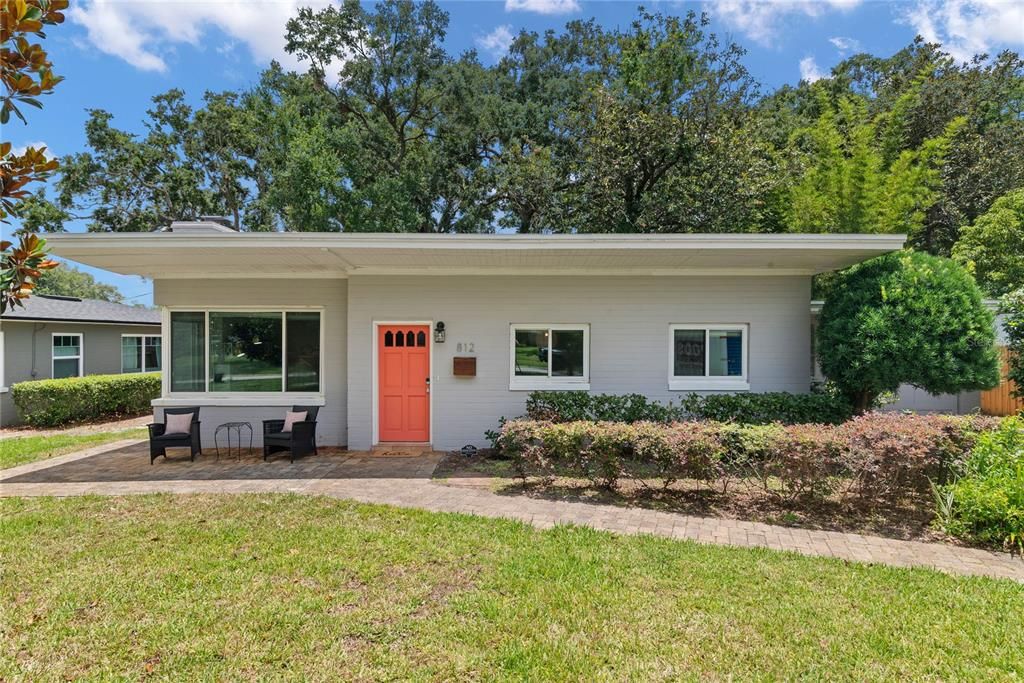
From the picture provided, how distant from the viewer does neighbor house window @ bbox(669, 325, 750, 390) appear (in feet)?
26.0

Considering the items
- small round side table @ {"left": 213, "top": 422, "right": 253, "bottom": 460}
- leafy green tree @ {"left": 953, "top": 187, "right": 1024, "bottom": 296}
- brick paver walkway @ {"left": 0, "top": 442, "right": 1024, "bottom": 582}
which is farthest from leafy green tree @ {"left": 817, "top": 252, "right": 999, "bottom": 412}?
small round side table @ {"left": 213, "top": 422, "right": 253, "bottom": 460}

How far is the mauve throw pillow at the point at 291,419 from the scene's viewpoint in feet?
25.2

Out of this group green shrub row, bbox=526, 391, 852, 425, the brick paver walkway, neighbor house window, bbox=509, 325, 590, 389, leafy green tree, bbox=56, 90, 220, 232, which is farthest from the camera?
leafy green tree, bbox=56, 90, 220, 232

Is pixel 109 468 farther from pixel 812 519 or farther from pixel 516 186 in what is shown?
pixel 516 186

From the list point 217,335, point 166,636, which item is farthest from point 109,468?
point 166,636

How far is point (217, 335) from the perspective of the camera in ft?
27.6

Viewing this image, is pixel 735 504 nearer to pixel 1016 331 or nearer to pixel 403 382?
pixel 403 382

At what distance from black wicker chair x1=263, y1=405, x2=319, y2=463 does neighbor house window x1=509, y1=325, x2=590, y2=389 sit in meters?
3.39

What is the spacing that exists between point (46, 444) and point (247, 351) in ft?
14.1

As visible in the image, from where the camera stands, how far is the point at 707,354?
26.1 ft

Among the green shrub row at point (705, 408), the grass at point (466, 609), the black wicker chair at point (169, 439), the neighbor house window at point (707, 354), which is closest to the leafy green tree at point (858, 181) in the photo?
the neighbor house window at point (707, 354)

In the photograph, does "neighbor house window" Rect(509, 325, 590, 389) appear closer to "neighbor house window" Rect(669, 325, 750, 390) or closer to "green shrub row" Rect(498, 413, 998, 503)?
"neighbor house window" Rect(669, 325, 750, 390)

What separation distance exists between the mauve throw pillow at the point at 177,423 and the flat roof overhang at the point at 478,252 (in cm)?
242

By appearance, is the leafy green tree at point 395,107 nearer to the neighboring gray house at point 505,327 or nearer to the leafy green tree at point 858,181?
the neighboring gray house at point 505,327
